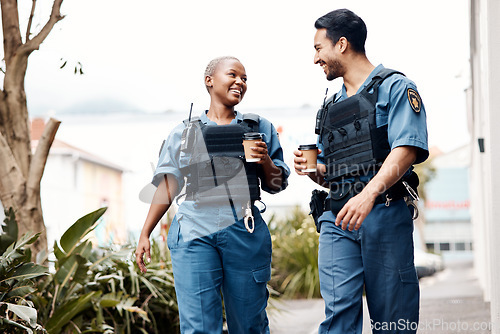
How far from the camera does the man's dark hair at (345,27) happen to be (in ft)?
10.7

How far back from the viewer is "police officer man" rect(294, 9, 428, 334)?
2.98 m

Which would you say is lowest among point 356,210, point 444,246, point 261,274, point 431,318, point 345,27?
point 444,246

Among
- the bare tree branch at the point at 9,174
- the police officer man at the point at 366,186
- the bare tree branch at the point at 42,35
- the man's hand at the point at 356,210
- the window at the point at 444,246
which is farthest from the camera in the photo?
the window at the point at 444,246

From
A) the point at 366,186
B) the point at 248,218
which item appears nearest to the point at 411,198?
the point at 366,186

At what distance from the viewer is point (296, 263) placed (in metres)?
12.0

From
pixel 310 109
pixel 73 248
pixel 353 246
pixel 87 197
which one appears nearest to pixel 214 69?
pixel 353 246

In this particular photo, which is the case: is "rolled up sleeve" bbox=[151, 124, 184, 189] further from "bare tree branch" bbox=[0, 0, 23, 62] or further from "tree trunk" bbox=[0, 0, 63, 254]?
"bare tree branch" bbox=[0, 0, 23, 62]

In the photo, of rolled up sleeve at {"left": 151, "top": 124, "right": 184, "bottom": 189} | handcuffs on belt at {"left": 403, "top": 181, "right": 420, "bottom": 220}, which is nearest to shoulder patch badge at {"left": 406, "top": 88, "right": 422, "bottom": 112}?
handcuffs on belt at {"left": 403, "top": 181, "right": 420, "bottom": 220}

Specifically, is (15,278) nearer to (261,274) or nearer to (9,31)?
(261,274)

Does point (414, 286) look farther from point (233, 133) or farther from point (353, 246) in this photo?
point (233, 133)

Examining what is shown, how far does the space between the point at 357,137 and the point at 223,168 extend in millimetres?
803

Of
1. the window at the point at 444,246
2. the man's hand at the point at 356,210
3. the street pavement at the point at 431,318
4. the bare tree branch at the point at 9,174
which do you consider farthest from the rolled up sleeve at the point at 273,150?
the window at the point at 444,246

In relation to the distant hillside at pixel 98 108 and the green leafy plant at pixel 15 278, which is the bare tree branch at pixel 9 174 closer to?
the green leafy plant at pixel 15 278

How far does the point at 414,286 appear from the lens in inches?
120
